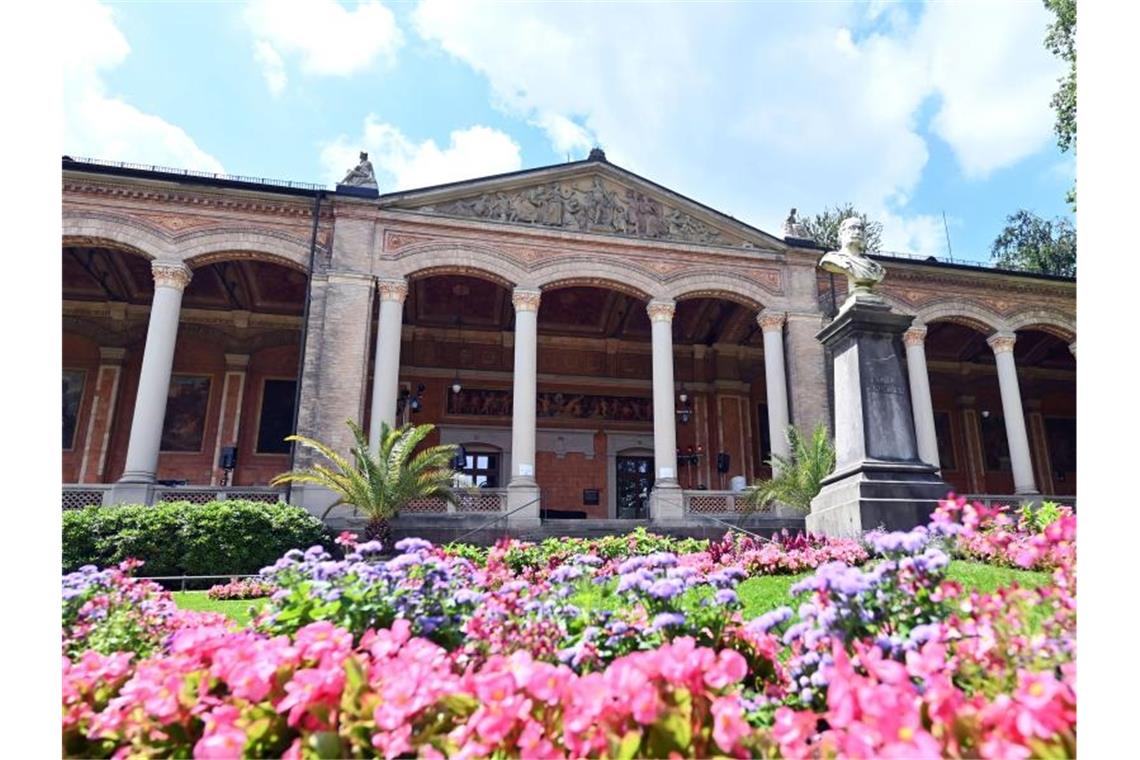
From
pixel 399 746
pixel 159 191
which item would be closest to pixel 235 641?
pixel 399 746

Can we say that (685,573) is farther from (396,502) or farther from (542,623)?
(396,502)

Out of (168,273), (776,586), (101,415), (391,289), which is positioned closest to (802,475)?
(776,586)

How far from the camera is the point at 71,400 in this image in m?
20.4

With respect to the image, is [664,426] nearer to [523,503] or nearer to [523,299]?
[523,503]

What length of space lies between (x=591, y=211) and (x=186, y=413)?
1387 centimetres

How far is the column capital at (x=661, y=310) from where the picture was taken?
59.7 feet

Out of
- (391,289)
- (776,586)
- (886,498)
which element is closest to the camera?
(776,586)

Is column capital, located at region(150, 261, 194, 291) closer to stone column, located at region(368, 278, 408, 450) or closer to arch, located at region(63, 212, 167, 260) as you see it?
arch, located at region(63, 212, 167, 260)

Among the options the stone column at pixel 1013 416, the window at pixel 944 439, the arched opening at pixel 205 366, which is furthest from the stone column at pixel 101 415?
the window at pixel 944 439

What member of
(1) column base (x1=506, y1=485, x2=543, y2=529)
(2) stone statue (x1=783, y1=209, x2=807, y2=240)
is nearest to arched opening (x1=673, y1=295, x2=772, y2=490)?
(2) stone statue (x1=783, y1=209, x2=807, y2=240)

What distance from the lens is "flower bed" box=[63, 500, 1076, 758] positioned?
1964 mm

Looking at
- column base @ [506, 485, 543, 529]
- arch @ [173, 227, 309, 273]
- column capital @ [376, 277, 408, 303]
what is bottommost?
column base @ [506, 485, 543, 529]

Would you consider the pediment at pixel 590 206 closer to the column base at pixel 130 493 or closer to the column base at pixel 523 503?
the column base at pixel 523 503

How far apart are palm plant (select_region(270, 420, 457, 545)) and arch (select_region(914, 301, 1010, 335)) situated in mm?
14992
